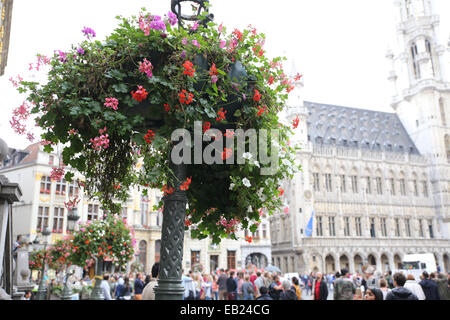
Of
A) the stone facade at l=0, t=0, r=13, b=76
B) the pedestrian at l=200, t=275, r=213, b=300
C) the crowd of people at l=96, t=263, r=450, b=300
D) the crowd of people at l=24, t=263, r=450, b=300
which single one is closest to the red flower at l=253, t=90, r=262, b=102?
the crowd of people at l=24, t=263, r=450, b=300

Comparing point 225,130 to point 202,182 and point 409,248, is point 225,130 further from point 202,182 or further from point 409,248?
point 409,248

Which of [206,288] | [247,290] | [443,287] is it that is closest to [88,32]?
[247,290]

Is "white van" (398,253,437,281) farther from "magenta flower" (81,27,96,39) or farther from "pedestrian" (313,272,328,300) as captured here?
"magenta flower" (81,27,96,39)

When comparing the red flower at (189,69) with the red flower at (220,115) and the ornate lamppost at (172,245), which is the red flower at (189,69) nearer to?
the red flower at (220,115)

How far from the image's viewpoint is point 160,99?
2.45 metres

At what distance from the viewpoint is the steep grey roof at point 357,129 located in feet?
157

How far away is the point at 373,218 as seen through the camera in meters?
44.9

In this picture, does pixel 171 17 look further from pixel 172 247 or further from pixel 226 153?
pixel 172 247

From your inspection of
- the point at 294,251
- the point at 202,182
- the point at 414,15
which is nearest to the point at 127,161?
the point at 202,182

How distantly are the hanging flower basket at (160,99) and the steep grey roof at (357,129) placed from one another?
43.8 meters

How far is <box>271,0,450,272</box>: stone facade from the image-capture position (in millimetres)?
41281

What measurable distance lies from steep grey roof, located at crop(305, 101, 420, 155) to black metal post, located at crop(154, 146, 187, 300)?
44.0 m

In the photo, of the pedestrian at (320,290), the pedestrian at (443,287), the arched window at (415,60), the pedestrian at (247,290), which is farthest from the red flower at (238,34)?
the arched window at (415,60)

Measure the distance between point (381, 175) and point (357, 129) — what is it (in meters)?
7.28
